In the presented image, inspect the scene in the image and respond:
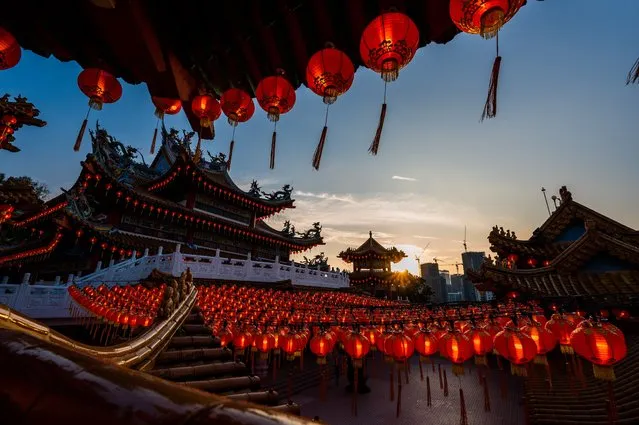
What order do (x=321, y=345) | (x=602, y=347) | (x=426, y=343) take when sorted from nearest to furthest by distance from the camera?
(x=602, y=347), (x=426, y=343), (x=321, y=345)

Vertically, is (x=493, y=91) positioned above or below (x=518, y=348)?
above

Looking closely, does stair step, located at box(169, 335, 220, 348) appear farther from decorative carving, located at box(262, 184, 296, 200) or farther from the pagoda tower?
the pagoda tower

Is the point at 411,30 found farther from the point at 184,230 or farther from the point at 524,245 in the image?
Result: the point at 184,230

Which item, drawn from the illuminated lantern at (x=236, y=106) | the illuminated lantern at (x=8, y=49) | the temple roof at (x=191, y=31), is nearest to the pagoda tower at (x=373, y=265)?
the illuminated lantern at (x=236, y=106)

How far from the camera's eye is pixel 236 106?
448 cm

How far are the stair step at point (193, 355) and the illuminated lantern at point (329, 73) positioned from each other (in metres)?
3.58

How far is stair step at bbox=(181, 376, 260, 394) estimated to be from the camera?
12.3 ft

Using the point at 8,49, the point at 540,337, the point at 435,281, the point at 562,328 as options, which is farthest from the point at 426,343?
the point at 435,281

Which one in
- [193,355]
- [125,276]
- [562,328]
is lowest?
[193,355]

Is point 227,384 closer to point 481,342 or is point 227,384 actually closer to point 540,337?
point 481,342

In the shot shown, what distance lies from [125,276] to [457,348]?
1093 cm

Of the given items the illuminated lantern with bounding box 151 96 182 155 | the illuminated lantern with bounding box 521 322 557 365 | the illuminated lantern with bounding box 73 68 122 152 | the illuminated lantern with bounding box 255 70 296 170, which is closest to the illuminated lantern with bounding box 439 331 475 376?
the illuminated lantern with bounding box 521 322 557 365

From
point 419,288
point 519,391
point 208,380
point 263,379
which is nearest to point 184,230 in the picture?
point 263,379

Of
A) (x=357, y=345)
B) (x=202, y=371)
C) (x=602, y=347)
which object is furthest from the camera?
(x=357, y=345)
